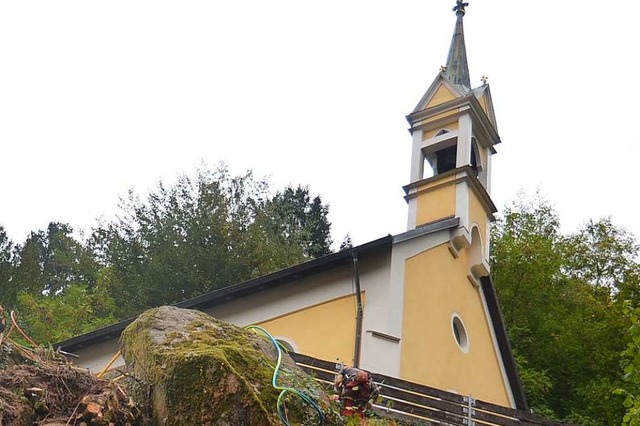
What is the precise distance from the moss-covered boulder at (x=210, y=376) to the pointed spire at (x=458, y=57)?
13.7 m

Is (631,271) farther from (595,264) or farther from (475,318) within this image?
(475,318)

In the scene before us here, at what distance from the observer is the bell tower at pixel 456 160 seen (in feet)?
54.3

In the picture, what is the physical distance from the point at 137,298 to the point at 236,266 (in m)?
3.82

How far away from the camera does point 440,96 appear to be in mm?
18422

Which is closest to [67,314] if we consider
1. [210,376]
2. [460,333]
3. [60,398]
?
[460,333]

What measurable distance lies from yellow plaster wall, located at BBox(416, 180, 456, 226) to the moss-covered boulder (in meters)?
10.3

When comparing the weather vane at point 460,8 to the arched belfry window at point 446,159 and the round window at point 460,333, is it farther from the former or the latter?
the round window at point 460,333

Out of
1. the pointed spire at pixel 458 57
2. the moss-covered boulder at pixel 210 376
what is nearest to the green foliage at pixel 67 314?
the pointed spire at pixel 458 57

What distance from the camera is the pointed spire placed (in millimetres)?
19688

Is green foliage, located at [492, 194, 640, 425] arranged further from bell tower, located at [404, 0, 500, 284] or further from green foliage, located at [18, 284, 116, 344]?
green foliage, located at [18, 284, 116, 344]

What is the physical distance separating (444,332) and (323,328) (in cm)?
259

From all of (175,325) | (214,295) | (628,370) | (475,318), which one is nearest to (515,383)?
(475,318)

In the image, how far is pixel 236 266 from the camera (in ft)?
93.1

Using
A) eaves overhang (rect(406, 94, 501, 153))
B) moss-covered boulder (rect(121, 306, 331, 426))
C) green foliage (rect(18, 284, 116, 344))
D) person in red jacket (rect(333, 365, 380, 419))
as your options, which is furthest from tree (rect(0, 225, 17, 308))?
person in red jacket (rect(333, 365, 380, 419))
